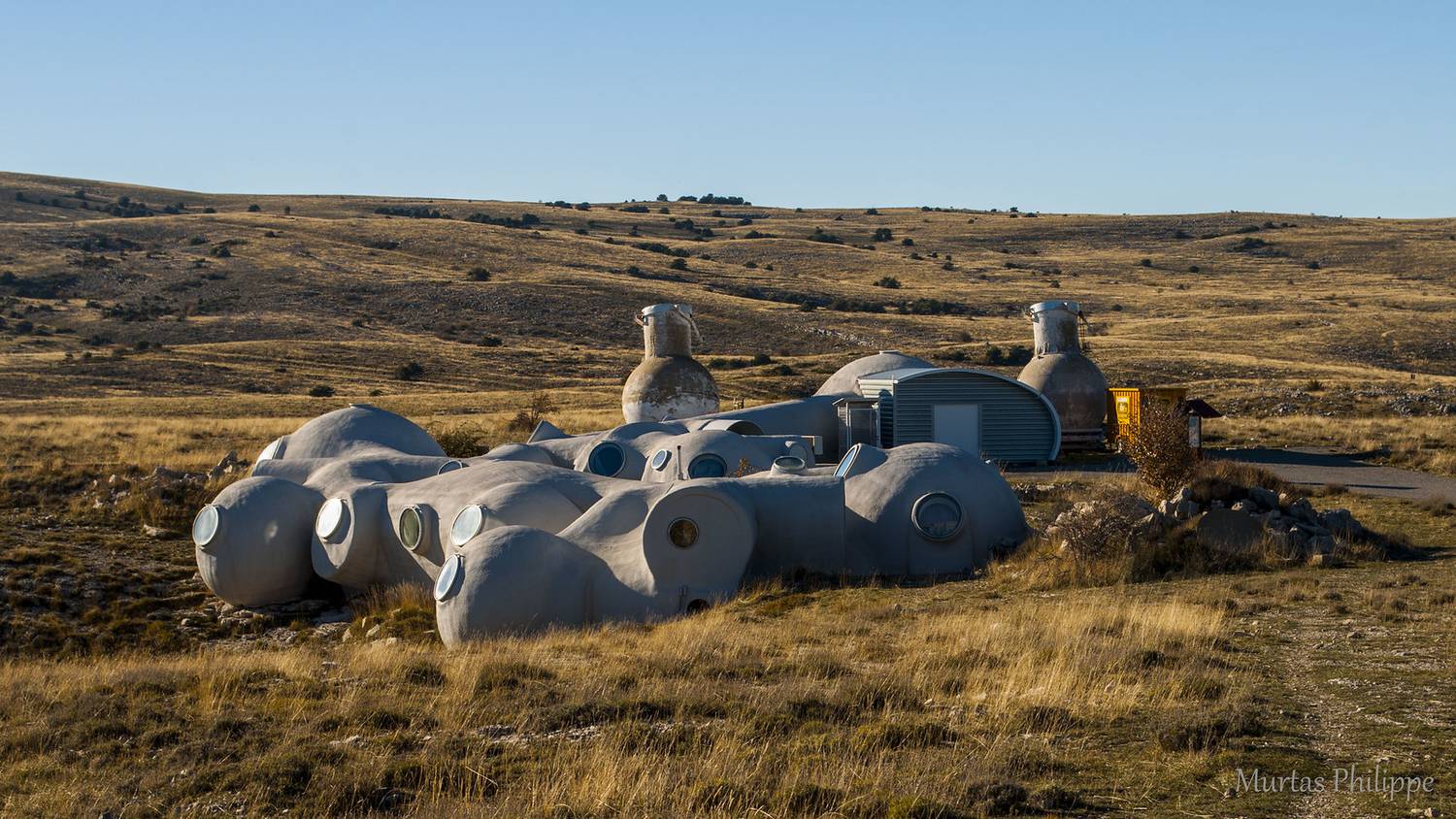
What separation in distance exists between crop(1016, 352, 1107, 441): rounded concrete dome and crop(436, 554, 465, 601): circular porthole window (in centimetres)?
2176

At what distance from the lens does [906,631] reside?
545 inches

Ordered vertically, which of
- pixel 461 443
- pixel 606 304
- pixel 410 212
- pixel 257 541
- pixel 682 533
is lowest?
pixel 461 443

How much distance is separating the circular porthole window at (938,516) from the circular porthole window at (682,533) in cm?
341

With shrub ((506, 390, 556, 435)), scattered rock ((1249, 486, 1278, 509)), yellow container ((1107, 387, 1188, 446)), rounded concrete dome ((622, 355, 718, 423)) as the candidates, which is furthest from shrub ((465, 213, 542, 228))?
scattered rock ((1249, 486, 1278, 509))

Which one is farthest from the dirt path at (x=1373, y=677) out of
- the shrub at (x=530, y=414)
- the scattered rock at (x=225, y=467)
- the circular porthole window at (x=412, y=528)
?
the shrub at (x=530, y=414)

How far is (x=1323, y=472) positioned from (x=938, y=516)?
14.5m

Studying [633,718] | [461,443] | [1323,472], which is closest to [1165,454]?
[1323,472]

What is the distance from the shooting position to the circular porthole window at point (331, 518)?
2142 cm

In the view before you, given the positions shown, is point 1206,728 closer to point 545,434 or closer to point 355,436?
point 355,436

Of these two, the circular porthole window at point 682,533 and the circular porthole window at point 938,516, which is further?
the circular porthole window at point 938,516

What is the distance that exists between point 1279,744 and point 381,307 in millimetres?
69108

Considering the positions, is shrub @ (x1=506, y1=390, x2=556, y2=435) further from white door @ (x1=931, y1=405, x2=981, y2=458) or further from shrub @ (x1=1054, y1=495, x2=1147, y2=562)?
shrub @ (x1=1054, y1=495, x2=1147, y2=562)

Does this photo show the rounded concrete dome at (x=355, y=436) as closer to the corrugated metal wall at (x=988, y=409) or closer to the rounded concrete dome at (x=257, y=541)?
the rounded concrete dome at (x=257, y=541)

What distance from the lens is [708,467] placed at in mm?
24203
